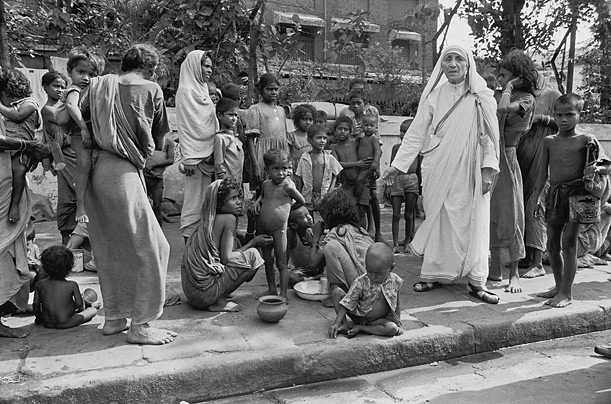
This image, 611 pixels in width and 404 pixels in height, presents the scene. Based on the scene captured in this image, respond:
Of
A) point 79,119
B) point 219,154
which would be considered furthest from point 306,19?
point 79,119

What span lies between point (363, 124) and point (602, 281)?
3091 mm

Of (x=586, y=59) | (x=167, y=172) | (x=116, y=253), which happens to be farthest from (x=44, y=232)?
(x=586, y=59)

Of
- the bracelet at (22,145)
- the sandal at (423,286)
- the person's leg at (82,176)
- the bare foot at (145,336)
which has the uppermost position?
the bracelet at (22,145)

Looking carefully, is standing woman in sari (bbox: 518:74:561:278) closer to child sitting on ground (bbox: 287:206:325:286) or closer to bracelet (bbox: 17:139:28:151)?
child sitting on ground (bbox: 287:206:325:286)

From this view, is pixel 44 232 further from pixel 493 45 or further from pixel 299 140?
pixel 493 45

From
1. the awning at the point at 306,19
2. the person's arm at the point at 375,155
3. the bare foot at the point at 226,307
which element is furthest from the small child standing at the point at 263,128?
the awning at the point at 306,19

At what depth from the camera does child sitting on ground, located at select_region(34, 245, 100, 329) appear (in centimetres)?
404

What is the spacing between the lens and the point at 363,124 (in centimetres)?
677

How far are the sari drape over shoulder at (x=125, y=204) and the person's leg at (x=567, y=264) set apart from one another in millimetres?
3338

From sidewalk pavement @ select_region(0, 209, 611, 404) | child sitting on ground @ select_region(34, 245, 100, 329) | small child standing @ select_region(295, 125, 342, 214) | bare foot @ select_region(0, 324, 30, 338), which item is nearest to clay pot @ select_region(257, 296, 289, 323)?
sidewalk pavement @ select_region(0, 209, 611, 404)

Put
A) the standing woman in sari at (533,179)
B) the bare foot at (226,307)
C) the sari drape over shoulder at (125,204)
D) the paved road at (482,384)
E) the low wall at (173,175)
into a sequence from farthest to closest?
1. the low wall at (173,175)
2. the standing woman in sari at (533,179)
3. the bare foot at (226,307)
4. the sari drape over shoulder at (125,204)
5. the paved road at (482,384)

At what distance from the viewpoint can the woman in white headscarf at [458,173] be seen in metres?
5.03

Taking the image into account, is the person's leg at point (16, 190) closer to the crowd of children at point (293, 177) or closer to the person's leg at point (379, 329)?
the crowd of children at point (293, 177)

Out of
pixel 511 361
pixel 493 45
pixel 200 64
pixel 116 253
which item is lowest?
pixel 511 361
